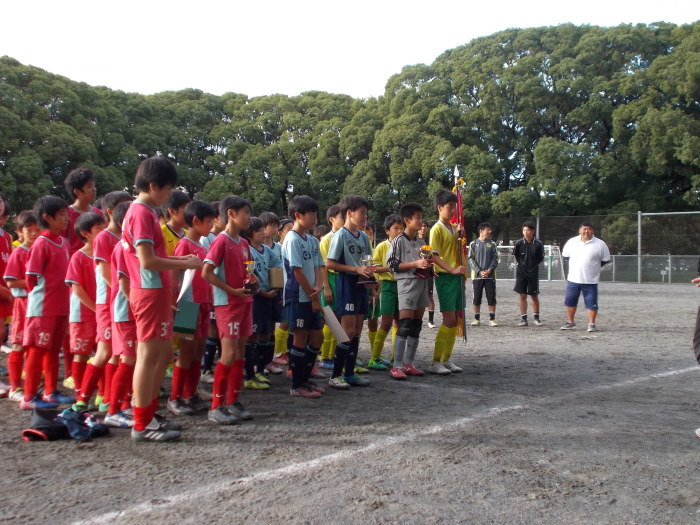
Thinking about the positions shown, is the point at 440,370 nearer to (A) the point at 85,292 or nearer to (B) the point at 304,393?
(B) the point at 304,393

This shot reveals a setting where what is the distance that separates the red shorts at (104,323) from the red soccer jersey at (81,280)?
271 millimetres

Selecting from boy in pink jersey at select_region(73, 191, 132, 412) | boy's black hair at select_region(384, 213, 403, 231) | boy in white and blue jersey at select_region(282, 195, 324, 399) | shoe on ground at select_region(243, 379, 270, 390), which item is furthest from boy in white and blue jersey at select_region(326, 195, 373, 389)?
boy in pink jersey at select_region(73, 191, 132, 412)

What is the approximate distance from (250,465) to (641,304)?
14570mm

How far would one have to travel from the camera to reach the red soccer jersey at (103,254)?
16.2ft

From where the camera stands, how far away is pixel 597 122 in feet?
106

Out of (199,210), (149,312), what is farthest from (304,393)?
(149,312)

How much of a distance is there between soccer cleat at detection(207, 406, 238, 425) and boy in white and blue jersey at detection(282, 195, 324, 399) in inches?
42.2

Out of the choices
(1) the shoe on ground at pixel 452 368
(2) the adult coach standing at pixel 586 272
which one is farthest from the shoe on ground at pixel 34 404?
(2) the adult coach standing at pixel 586 272

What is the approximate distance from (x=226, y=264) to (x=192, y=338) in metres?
0.75

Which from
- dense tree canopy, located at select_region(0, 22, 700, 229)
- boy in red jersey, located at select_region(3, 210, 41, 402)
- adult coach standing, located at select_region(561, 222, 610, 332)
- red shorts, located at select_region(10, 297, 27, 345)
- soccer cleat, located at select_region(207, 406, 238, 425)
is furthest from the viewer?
dense tree canopy, located at select_region(0, 22, 700, 229)

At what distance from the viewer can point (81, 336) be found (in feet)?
17.4

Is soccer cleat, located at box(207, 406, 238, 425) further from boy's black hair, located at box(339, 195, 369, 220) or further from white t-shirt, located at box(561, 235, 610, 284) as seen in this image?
white t-shirt, located at box(561, 235, 610, 284)

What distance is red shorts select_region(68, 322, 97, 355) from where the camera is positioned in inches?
208

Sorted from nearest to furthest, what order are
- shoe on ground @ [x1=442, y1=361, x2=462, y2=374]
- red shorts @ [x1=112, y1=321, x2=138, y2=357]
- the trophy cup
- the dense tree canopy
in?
red shorts @ [x1=112, y1=321, x2=138, y2=357] < the trophy cup < shoe on ground @ [x1=442, y1=361, x2=462, y2=374] < the dense tree canopy
